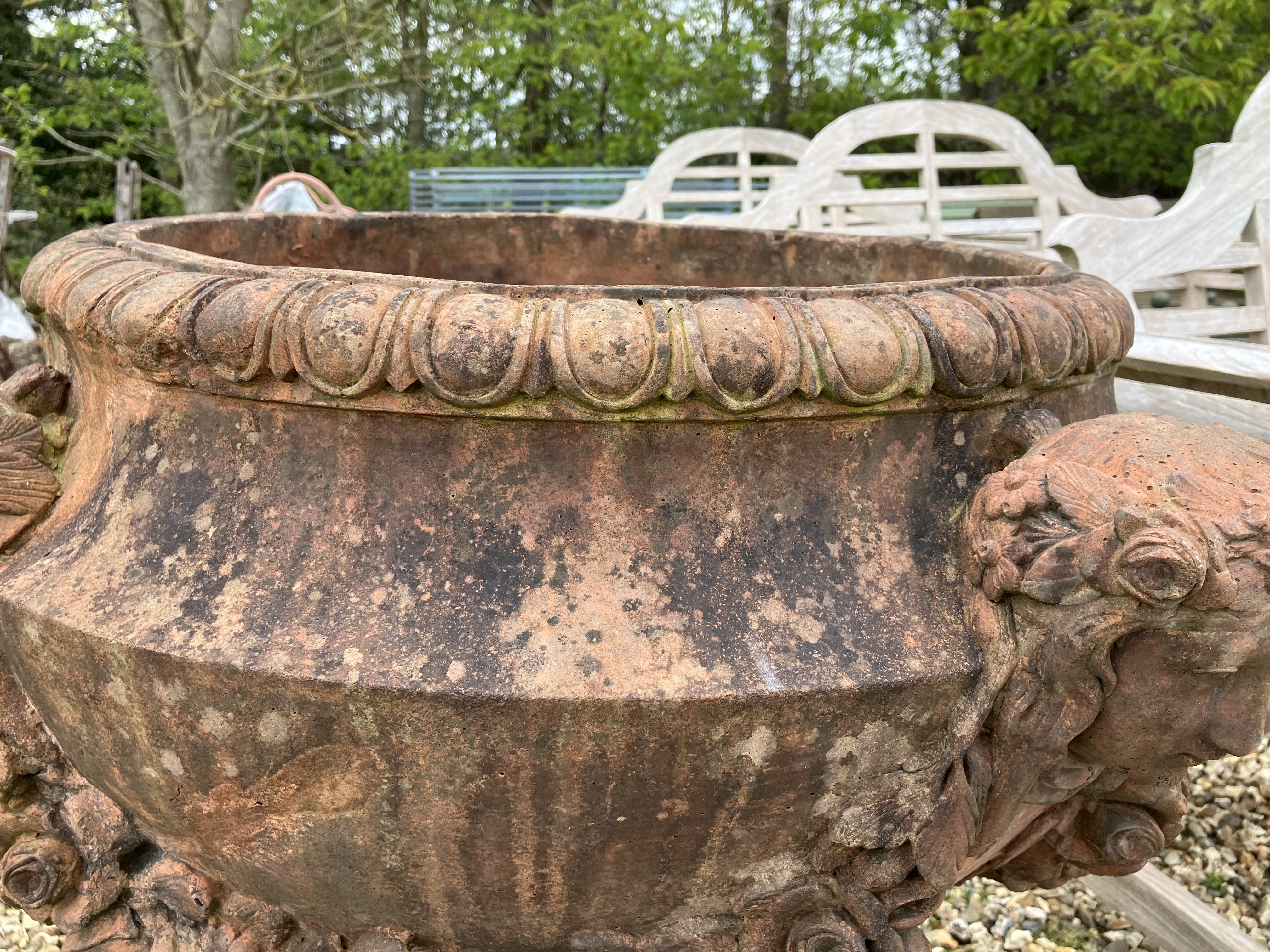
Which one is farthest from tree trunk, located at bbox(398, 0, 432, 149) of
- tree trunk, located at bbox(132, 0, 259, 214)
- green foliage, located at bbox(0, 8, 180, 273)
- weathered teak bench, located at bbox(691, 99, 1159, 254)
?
weathered teak bench, located at bbox(691, 99, 1159, 254)

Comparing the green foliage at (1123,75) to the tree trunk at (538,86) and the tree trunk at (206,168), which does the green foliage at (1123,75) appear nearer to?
the tree trunk at (538,86)

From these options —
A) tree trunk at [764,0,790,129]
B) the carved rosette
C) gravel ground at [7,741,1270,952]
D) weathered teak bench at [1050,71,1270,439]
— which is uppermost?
tree trunk at [764,0,790,129]

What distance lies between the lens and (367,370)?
3.92ft

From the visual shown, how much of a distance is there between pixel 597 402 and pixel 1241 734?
0.81 metres

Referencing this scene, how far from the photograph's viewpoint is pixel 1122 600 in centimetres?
113

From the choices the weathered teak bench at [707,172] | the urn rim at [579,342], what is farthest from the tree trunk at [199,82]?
the urn rim at [579,342]

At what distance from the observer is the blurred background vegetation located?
254 inches

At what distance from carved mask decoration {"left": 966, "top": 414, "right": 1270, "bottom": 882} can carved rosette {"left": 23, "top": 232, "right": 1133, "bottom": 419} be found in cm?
17

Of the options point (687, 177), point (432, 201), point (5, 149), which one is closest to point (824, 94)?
point (432, 201)

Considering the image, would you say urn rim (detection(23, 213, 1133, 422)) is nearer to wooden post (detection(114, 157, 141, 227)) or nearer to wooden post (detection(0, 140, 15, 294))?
wooden post (detection(0, 140, 15, 294))

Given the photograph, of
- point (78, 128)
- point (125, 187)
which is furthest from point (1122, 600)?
point (78, 128)

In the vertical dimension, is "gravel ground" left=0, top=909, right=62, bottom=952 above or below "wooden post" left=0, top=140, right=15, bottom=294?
below

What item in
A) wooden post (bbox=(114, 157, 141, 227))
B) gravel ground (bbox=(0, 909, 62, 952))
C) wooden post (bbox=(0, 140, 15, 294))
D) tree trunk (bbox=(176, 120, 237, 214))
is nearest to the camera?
gravel ground (bbox=(0, 909, 62, 952))

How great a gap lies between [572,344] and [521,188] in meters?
6.35
